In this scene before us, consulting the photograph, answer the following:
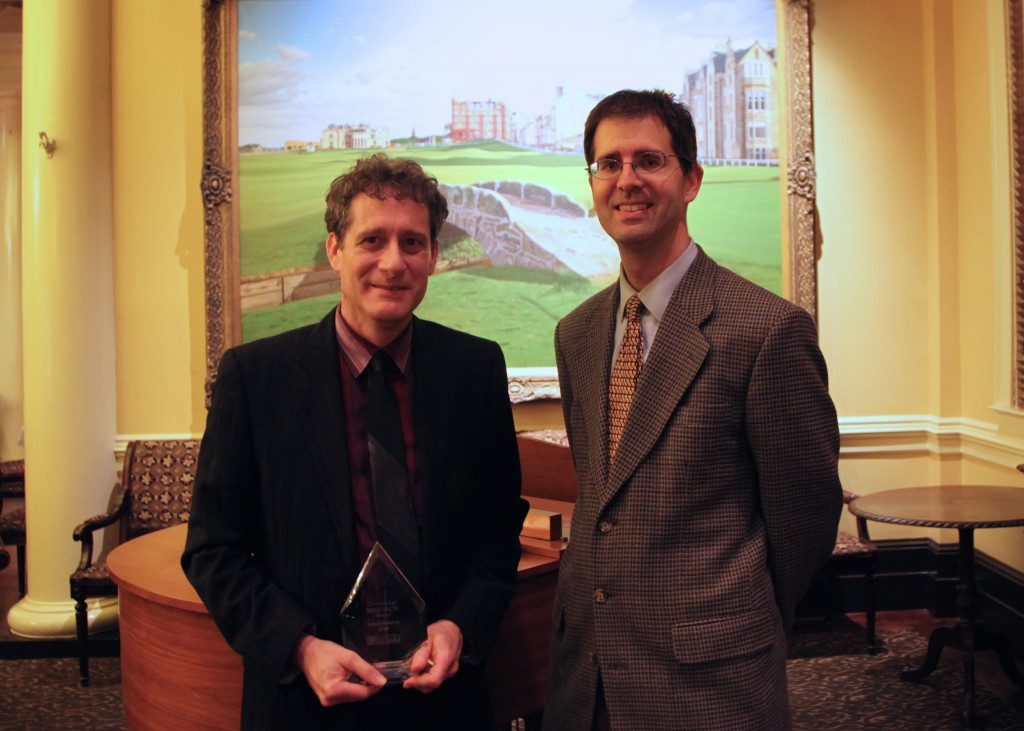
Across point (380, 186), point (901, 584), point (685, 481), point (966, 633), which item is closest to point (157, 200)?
point (380, 186)

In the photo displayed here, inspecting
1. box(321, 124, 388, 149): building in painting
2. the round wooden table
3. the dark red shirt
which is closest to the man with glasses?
the dark red shirt

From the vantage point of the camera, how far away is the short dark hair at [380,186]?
5.34ft

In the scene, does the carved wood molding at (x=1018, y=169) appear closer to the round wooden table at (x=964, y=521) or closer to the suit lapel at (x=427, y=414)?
the round wooden table at (x=964, y=521)

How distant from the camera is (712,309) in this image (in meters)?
1.68

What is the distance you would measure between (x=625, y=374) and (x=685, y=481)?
259mm

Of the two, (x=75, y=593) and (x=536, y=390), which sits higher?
(x=536, y=390)

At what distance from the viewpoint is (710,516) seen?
1626 mm

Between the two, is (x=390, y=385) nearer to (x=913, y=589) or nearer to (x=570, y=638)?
(x=570, y=638)

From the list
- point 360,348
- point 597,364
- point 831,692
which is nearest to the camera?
point 360,348

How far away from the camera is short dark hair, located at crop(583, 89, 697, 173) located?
171 cm

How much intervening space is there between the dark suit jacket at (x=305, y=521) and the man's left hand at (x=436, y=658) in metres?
0.03

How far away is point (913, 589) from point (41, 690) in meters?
4.59

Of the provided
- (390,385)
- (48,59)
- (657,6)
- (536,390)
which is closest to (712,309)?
(390,385)

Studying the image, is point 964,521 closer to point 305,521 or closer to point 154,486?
point 305,521
